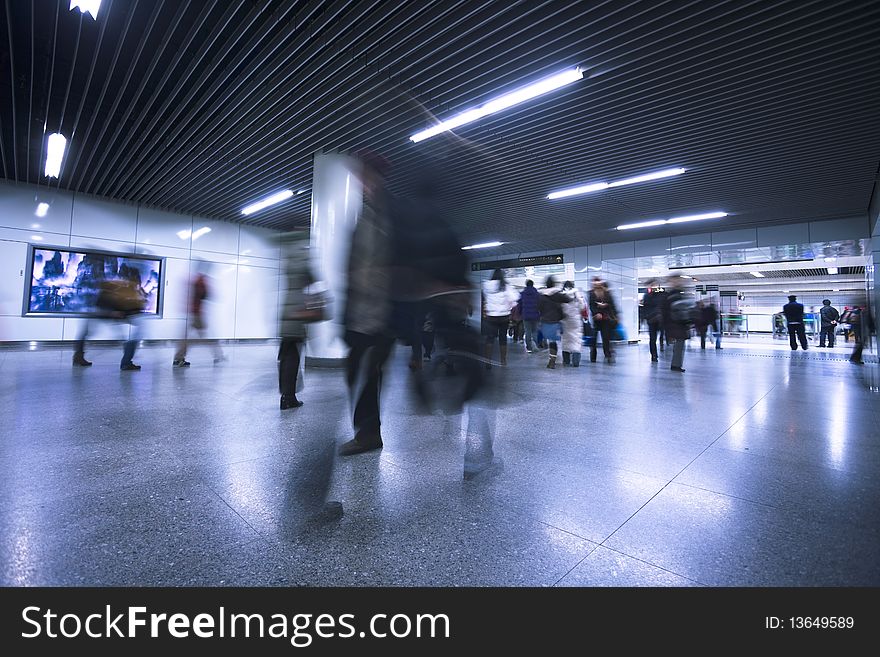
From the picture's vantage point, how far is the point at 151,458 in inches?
103

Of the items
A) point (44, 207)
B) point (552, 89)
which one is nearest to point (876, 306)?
point (552, 89)

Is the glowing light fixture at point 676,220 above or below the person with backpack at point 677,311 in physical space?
above

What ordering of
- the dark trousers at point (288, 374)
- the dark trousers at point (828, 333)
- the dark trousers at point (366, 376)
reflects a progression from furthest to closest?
the dark trousers at point (828, 333)
the dark trousers at point (288, 374)
the dark trousers at point (366, 376)

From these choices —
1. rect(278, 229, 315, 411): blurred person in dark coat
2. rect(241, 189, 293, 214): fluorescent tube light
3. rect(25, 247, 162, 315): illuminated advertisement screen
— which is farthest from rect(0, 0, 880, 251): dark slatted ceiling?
rect(278, 229, 315, 411): blurred person in dark coat

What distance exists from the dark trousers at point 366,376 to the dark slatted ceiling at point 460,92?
4.46 meters

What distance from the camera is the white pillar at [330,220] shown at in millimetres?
7781

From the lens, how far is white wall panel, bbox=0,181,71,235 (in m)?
11.7

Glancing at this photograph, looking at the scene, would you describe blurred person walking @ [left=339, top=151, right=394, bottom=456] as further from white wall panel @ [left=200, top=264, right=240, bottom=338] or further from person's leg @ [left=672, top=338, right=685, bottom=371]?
white wall panel @ [left=200, top=264, right=240, bottom=338]

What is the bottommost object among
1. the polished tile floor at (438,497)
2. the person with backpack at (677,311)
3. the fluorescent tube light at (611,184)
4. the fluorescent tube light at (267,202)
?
the polished tile floor at (438,497)

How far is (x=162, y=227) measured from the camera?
14.2 meters

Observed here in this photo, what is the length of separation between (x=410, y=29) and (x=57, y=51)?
5.31m

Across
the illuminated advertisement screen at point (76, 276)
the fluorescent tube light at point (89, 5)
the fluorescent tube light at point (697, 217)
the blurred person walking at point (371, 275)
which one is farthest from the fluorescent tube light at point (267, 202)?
the fluorescent tube light at point (697, 217)

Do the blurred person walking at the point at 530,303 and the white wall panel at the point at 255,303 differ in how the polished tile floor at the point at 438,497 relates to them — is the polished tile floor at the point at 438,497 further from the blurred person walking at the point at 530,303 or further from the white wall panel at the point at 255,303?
the white wall panel at the point at 255,303

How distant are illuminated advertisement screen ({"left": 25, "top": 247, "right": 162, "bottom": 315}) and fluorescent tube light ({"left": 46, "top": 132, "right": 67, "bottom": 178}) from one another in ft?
7.69
